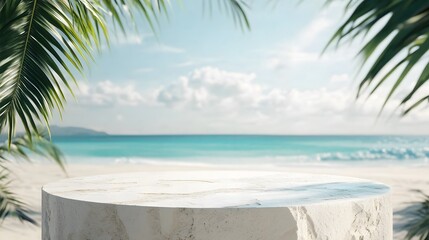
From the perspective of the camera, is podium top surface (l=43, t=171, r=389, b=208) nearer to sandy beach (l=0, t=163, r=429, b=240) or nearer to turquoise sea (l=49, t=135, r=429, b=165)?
sandy beach (l=0, t=163, r=429, b=240)

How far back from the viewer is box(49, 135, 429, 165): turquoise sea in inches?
791

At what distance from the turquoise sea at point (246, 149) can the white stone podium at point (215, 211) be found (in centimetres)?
1737

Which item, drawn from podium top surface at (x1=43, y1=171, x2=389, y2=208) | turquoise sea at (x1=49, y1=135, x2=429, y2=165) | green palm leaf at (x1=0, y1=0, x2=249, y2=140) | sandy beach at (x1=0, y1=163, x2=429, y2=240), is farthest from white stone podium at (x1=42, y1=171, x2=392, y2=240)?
turquoise sea at (x1=49, y1=135, x2=429, y2=165)

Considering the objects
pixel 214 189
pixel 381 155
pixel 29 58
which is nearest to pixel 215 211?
pixel 214 189

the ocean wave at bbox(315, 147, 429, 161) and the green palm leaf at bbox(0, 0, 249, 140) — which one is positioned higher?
the green palm leaf at bbox(0, 0, 249, 140)

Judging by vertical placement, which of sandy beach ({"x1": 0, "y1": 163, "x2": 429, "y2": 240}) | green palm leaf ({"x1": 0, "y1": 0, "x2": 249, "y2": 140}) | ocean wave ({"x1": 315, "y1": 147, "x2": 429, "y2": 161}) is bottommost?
sandy beach ({"x1": 0, "y1": 163, "x2": 429, "y2": 240})

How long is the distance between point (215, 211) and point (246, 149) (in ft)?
64.8

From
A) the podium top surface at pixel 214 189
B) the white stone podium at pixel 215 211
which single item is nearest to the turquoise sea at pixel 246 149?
the podium top surface at pixel 214 189

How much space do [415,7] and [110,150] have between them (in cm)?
2144

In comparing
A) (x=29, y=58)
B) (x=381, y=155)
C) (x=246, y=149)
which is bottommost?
(x=381, y=155)

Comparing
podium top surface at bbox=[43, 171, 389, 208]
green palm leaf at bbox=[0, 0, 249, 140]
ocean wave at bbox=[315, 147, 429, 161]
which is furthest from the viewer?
ocean wave at bbox=[315, 147, 429, 161]

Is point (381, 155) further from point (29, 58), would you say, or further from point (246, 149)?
point (29, 58)

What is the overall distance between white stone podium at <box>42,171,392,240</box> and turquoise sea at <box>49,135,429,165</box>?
17.4 metres

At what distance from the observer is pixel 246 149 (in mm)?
21812
